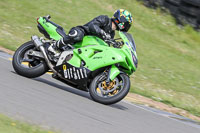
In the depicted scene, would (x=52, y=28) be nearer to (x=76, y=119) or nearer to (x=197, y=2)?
(x=76, y=119)

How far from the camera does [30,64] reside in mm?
7406

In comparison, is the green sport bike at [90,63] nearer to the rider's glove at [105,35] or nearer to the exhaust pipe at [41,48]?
the exhaust pipe at [41,48]

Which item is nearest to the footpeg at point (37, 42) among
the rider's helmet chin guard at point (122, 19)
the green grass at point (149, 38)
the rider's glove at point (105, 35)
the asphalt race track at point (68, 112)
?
the asphalt race track at point (68, 112)

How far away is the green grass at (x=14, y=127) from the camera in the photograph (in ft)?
13.2

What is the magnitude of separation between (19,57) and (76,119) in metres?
2.63

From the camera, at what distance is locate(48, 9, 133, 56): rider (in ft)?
22.4

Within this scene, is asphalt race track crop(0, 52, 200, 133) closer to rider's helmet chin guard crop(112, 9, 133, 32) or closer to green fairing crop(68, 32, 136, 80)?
green fairing crop(68, 32, 136, 80)

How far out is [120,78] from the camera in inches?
265

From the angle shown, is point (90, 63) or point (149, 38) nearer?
point (90, 63)

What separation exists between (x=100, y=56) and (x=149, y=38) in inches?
439

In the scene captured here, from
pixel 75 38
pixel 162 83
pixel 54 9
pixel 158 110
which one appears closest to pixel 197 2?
pixel 54 9

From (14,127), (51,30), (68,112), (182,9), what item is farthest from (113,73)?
(182,9)

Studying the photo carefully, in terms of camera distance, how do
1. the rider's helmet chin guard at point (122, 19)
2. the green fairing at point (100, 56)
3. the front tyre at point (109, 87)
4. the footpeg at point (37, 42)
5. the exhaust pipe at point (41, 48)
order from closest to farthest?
the front tyre at point (109, 87)
the green fairing at point (100, 56)
the rider's helmet chin guard at point (122, 19)
the exhaust pipe at point (41, 48)
the footpeg at point (37, 42)

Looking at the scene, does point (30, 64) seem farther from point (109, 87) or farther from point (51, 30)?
point (109, 87)
